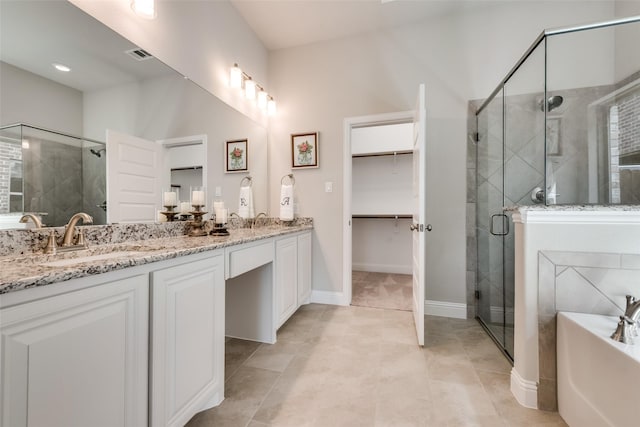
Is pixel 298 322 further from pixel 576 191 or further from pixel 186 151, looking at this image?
pixel 576 191

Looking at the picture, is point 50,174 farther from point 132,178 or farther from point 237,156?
point 237,156

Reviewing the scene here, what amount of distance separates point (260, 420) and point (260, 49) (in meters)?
3.16

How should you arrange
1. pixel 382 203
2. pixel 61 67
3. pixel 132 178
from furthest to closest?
1. pixel 382 203
2. pixel 132 178
3. pixel 61 67

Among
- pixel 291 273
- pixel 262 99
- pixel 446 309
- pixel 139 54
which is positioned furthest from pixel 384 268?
pixel 139 54

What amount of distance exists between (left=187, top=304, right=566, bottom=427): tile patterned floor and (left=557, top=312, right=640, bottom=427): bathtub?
7.5 inches

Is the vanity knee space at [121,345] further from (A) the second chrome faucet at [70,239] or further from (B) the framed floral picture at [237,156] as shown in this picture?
(B) the framed floral picture at [237,156]

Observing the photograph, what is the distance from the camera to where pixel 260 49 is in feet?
8.96

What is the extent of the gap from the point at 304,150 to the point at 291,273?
4.34ft

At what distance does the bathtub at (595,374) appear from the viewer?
87 cm

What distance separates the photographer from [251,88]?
2490mm

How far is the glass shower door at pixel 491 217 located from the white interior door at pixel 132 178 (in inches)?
96.4

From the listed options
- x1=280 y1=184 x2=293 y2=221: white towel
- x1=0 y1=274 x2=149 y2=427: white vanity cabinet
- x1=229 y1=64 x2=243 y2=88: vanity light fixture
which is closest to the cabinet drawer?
x1=0 y1=274 x2=149 y2=427: white vanity cabinet

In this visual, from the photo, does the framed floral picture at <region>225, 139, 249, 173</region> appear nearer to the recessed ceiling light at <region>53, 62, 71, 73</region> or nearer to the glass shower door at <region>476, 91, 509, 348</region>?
the recessed ceiling light at <region>53, 62, 71, 73</region>

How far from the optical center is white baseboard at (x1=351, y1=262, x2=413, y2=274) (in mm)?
3902
